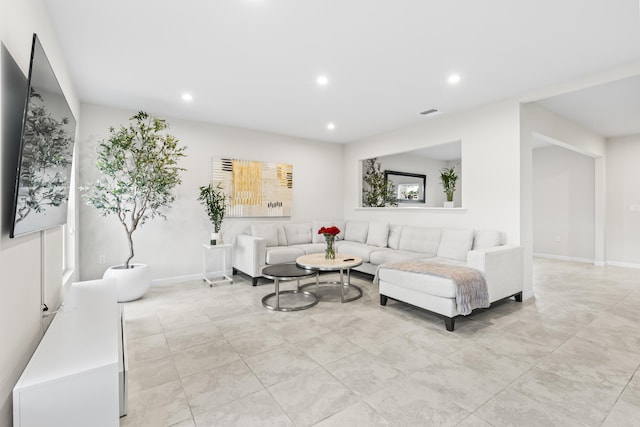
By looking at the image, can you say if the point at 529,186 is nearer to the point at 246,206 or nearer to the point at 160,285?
the point at 246,206

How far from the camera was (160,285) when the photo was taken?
14.9ft

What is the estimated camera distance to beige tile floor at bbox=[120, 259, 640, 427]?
1725mm

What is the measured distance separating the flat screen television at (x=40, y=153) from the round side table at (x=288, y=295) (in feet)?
6.89

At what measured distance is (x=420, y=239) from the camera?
475cm

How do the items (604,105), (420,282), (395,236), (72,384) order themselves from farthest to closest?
(395,236) → (604,105) → (420,282) → (72,384)

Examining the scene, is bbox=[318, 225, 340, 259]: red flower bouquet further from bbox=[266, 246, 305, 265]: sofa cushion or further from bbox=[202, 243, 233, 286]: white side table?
bbox=[202, 243, 233, 286]: white side table

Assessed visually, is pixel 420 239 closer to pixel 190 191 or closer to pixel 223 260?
pixel 223 260

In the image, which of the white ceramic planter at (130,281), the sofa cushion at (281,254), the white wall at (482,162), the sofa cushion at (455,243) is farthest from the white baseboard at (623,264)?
the white ceramic planter at (130,281)

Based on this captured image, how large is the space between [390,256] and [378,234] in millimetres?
934

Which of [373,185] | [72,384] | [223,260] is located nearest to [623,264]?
[373,185]

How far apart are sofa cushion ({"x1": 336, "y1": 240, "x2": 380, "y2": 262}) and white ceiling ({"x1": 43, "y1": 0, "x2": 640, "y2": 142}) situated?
7.46 ft

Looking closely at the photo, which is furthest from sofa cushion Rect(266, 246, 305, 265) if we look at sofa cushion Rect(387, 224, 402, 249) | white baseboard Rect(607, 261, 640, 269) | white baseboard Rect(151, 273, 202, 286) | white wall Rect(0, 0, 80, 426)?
white baseboard Rect(607, 261, 640, 269)

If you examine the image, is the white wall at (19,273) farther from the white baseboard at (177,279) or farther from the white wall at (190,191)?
the white baseboard at (177,279)

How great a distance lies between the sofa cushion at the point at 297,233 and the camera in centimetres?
546
